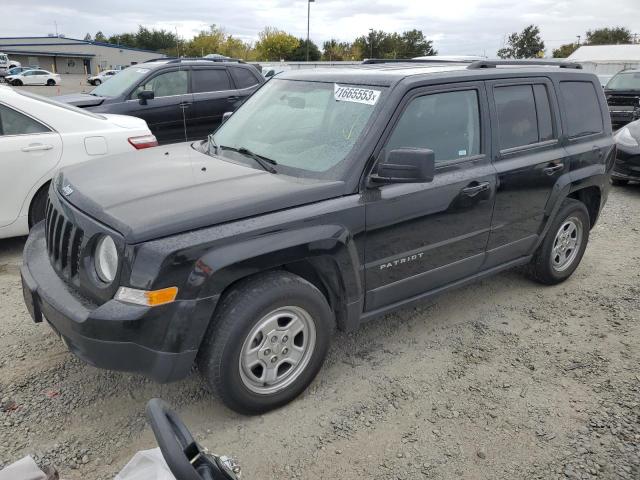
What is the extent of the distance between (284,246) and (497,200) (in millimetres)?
1810

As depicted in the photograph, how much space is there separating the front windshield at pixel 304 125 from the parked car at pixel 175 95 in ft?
15.5

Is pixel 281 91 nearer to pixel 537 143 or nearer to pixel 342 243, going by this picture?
pixel 342 243

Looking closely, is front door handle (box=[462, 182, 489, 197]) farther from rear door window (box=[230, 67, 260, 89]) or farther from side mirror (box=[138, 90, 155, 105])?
rear door window (box=[230, 67, 260, 89])

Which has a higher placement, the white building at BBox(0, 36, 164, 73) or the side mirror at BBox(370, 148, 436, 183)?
the white building at BBox(0, 36, 164, 73)

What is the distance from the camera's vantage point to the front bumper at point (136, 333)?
95.0 inches

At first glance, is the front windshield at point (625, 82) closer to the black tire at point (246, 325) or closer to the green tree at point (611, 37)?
the black tire at point (246, 325)

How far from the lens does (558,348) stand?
375 centimetres

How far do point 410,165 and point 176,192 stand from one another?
1.25 meters

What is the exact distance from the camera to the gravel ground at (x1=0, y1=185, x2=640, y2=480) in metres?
2.65

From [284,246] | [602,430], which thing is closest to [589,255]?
[602,430]

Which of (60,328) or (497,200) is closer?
(60,328)

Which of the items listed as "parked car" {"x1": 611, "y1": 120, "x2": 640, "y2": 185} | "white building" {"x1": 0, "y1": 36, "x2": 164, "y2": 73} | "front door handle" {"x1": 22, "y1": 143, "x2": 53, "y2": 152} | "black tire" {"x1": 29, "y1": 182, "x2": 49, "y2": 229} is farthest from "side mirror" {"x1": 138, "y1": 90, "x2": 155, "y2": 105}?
"white building" {"x1": 0, "y1": 36, "x2": 164, "y2": 73}

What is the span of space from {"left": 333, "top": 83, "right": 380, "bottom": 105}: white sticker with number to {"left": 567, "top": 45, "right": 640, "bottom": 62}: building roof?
1576 inches

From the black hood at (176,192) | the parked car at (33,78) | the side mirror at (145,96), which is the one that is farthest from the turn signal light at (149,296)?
the parked car at (33,78)
